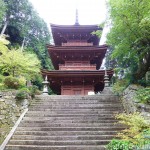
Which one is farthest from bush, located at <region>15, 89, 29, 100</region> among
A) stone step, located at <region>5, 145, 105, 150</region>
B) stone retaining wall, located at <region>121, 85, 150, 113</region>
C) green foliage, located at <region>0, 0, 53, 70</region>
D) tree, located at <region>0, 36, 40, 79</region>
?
green foliage, located at <region>0, 0, 53, 70</region>

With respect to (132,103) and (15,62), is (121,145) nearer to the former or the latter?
(132,103)

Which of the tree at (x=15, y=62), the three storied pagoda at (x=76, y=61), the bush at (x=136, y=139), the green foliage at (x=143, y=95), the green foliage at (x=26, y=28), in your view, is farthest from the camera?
the green foliage at (x=26, y=28)

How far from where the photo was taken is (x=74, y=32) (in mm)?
21953

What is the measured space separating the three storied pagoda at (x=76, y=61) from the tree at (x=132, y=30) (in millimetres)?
6437

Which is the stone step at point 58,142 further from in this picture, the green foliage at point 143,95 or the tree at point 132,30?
the tree at point 132,30

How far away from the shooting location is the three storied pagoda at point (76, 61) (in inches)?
754

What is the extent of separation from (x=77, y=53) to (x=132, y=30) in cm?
973

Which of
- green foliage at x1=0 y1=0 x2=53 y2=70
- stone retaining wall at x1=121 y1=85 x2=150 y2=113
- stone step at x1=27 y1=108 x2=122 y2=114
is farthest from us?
green foliage at x1=0 y1=0 x2=53 y2=70

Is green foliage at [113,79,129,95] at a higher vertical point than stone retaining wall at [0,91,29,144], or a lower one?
higher

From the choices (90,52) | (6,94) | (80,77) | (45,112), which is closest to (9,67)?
(6,94)

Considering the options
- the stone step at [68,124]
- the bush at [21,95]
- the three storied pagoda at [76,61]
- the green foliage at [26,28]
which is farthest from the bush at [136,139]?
the green foliage at [26,28]

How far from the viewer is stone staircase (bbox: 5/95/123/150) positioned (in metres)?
8.53

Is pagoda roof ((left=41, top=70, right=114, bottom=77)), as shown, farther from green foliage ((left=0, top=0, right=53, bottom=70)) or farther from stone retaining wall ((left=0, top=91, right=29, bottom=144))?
green foliage ((left=0, top=0, right=53, bottom=70))

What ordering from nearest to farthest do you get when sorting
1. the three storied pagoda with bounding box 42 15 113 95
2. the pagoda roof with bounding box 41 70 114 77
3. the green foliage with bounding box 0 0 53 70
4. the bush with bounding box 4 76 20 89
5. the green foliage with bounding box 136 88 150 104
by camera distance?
1. the green foliage with bounding box 136 88 150 104
2. the bush with bounding box 4 76 20 89
3. the pagoda roof with bounding box 41 70 114 77
4. the three storied pagoda with bounding box 42 15 113 95
5. the green foliage with bounding box 0 0 53 70
